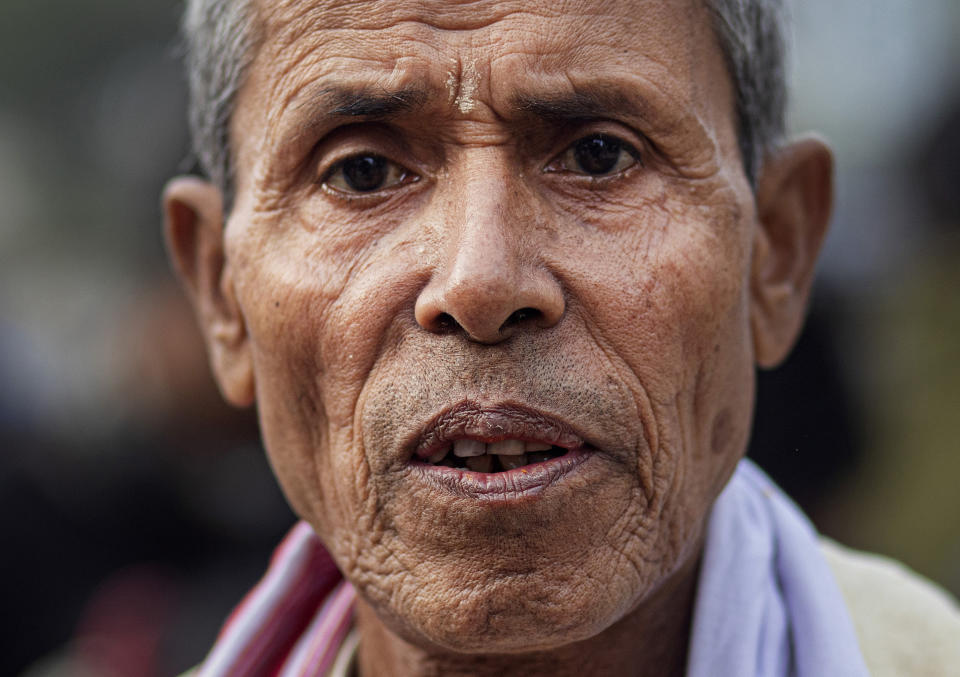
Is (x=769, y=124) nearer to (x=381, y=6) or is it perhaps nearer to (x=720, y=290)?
(x=720, y=290)

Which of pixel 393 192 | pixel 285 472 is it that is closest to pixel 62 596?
pixel 285 472

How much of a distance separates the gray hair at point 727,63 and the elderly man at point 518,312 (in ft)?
0.04

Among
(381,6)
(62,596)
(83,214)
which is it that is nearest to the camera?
(381,6)

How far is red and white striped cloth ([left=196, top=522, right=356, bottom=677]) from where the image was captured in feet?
8.73

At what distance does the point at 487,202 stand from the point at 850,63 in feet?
18.6

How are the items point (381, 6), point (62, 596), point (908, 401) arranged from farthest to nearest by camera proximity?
point (908, 401) < point (62, 596) < point (381, 6)

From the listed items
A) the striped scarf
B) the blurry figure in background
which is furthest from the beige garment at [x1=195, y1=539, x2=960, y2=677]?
the blurry figure in background

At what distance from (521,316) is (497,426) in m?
0.21

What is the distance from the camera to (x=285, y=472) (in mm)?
2250

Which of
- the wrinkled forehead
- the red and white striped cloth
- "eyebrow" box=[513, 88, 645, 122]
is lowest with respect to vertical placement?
the red and white striped cloth

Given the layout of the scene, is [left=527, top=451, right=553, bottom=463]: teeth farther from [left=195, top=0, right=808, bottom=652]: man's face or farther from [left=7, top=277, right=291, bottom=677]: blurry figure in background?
[left=7, top=277, right=291, bottom=677]: blurry figure in background

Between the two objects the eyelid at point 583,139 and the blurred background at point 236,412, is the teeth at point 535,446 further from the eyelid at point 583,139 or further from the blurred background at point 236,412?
the blurred background at point 236,412

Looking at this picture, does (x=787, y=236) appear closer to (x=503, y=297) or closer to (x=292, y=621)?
(x=503, y=297)

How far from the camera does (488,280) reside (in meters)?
1.78
